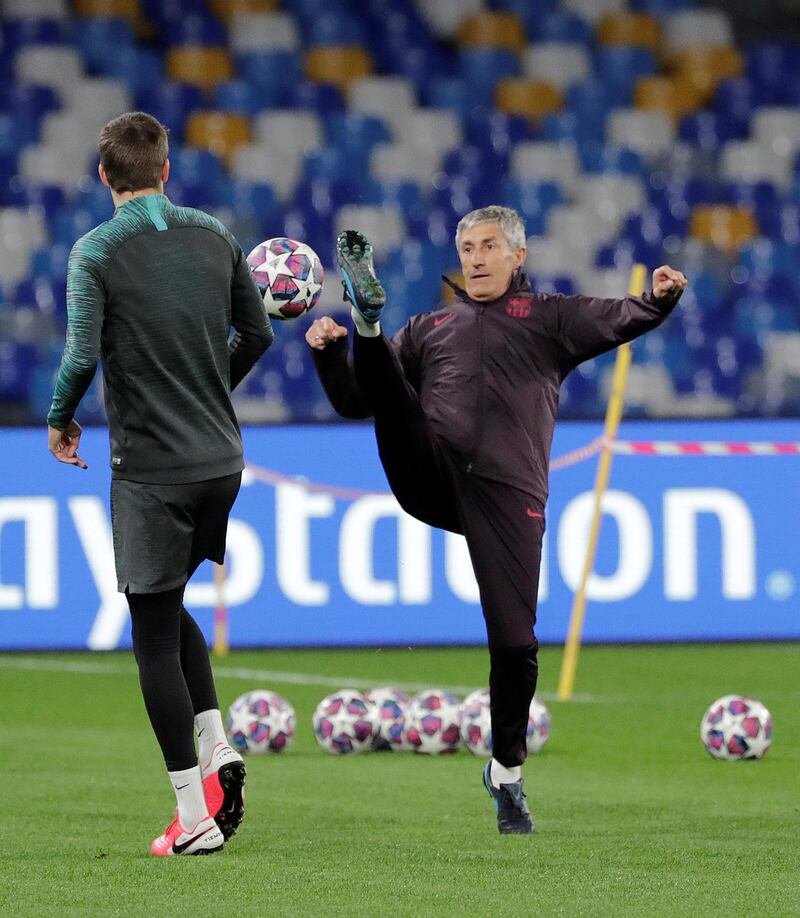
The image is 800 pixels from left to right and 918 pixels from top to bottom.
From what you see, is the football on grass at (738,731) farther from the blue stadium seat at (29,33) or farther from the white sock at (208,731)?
the blue stadium seat at (29,33)

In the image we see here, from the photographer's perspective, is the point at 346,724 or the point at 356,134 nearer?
the point at 346,724

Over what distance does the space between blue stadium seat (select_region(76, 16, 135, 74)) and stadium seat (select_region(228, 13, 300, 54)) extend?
979 mm

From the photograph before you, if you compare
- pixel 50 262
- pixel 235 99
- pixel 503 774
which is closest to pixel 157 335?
pixel 503 774

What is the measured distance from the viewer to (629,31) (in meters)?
19.2

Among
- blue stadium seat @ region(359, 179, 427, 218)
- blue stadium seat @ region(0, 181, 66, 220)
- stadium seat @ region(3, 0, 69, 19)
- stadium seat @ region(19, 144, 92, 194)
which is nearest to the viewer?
blue stadium seat @ region(0, 181, 66, 220)

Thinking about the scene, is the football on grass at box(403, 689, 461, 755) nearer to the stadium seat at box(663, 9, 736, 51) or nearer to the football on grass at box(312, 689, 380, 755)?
the football on grass at box(312, 689, 380, 755)

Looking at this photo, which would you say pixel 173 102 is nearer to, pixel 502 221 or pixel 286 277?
pixel 286 277

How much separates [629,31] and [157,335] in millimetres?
14696

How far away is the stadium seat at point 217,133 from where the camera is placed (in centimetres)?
1719

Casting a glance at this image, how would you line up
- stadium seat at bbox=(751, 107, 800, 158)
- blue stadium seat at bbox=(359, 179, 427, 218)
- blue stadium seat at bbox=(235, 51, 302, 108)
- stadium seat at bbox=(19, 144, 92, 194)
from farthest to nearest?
stadium seat at bbox=(751, 107, 800, 158) < blue stadium seat at bbox=(235, 51, 302, 108) < blue stadium seat at bbox=(359, 179, 427, 218) < stadium seat at bbox=(19, 144, 92, 194)

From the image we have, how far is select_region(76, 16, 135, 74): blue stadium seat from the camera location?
58.0ft

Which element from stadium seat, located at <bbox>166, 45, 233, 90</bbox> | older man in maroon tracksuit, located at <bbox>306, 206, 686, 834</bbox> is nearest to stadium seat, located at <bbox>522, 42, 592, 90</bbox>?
stadium seat, located at <bbox>166, 45, 233, 90</bbox>

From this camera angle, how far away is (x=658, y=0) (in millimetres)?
19516

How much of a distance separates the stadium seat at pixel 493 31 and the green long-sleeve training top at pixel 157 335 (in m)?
13.7
